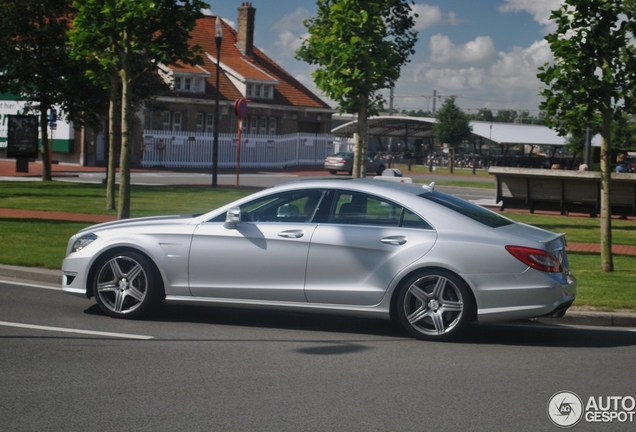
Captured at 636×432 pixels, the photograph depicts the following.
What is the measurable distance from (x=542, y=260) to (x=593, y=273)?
5.05 m

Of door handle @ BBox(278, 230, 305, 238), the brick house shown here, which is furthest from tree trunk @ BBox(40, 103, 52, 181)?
door handle @ BBox(278, 230, 305, 238)

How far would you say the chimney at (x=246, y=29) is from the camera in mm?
63156

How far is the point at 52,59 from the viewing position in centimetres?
3127

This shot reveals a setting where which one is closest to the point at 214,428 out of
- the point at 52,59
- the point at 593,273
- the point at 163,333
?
the point at 163,333

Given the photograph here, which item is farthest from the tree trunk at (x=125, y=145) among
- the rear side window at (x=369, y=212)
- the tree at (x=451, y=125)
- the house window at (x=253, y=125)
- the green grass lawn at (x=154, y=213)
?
the tree at (x=451, y=125)

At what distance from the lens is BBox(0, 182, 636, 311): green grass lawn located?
11.7 meters

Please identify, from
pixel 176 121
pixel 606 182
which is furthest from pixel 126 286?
pixel 176 121

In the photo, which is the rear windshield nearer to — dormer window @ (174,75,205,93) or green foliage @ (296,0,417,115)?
green foliage @ (296,0,417,115)

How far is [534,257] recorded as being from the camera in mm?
8273

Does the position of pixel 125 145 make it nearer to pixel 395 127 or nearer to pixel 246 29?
pixel 246 29

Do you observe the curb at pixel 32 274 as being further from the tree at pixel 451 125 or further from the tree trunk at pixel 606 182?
the tree at pixel 451 125

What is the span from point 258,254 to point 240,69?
52.5m

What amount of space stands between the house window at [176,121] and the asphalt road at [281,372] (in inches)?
1812

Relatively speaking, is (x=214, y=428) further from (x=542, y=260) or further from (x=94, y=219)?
(x=94, y=219)
